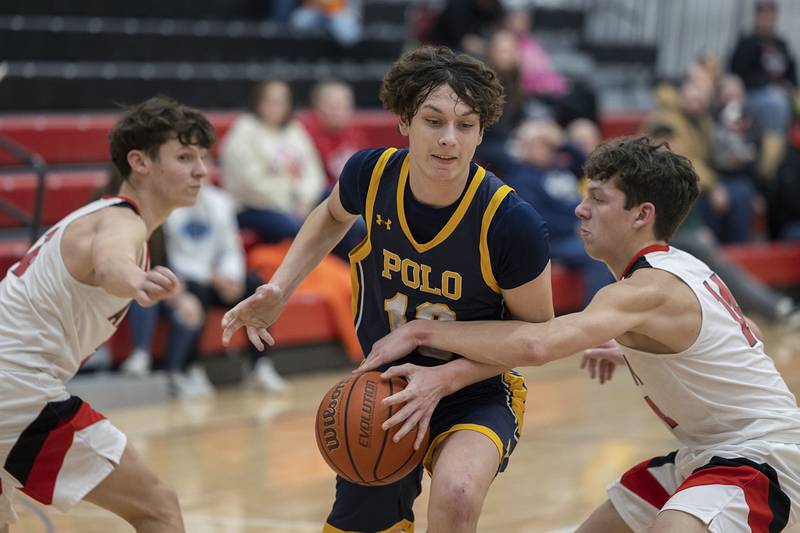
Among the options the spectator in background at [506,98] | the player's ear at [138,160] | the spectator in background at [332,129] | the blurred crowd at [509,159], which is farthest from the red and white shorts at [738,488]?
the spectator in background at [506,98]

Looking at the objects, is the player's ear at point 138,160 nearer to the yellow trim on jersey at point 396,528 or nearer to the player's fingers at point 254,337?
the player's fingers at point 254,337

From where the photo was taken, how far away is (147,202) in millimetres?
3914

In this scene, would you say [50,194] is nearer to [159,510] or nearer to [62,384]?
[62,384]

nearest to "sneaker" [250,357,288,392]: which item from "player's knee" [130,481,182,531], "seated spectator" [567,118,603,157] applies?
"seated spectator" [567,118,603,157]

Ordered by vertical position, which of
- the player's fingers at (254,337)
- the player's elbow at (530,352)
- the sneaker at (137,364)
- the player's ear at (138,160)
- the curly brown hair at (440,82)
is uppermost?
the curly brown hair at (440,82)

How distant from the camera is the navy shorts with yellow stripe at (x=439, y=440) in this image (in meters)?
3.41

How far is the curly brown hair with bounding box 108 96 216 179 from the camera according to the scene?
3.92 metres

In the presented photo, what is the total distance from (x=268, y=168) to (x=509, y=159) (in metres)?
2.23

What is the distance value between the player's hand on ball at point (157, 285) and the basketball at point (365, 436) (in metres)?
0.55

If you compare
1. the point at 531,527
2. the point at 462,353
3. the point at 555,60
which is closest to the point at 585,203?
the point at 462,353

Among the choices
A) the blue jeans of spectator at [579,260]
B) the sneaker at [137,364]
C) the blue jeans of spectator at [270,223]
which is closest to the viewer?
the sneaker at [137,364]

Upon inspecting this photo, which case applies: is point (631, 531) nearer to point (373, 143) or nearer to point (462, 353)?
point (462, 353)

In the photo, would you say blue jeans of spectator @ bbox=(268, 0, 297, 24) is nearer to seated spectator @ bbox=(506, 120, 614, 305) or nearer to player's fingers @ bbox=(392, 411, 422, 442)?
seated spectator @ bbox=(506, 120, 614, 305)

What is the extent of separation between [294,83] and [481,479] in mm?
7475
